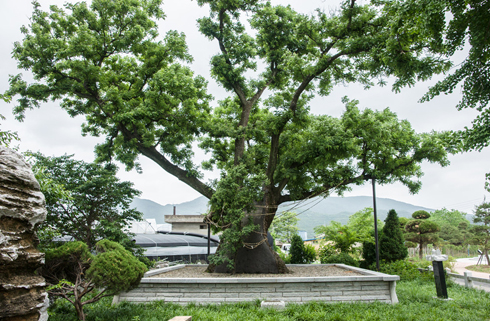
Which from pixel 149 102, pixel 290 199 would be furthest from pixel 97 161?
pixel 290 199

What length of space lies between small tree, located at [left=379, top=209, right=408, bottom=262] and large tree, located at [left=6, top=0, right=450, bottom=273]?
7.11 ft

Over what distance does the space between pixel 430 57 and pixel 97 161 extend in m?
12.3

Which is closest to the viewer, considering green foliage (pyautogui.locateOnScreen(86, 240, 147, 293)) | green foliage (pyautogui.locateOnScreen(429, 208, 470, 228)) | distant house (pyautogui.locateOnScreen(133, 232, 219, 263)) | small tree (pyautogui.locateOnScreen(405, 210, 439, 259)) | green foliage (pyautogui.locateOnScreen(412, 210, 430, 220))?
green foliage (pyautogui.locateOnScreen(86, 240, 147, 293))

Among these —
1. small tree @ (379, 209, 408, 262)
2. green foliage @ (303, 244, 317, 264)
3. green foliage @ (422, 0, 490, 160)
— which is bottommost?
green foliage @ (303, 244, 317, 264)

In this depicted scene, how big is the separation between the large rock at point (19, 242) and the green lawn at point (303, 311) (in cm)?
241

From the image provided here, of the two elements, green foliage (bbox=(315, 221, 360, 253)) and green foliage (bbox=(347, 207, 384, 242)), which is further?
green foliage (bbox=(315, 221, 360, 253))

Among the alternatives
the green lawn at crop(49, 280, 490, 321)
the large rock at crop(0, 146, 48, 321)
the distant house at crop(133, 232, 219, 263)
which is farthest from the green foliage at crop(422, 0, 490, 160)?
the distant house at crop(133, 232, 219, 263)

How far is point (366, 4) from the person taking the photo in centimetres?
937

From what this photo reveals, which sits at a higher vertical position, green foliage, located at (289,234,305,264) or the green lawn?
green foliage, located at (289,234,305,264)

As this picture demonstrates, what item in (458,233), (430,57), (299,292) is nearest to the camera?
(430,57)

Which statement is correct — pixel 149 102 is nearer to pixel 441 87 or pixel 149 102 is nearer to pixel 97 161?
pixel 97 161

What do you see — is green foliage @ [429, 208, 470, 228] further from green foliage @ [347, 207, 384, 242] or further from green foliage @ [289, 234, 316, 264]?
green foliage @ [289, 234, 316, 264]

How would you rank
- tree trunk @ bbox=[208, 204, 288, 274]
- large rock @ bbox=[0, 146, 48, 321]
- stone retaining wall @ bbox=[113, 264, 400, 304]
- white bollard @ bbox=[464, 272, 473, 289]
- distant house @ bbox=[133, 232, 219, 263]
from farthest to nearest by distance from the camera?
distant house @ bbox=[133, 232, 219, 263] → tree trunk @ bbox=[208, 204, 288, 274] → white bollard @ bbox=[464, 272, 473, 289] → stone retaining wall @ bbox=[113, 264, 400, 304] → large rock @ bbox=[0, 146, 48, 321]

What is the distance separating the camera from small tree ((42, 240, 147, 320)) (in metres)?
5.04
